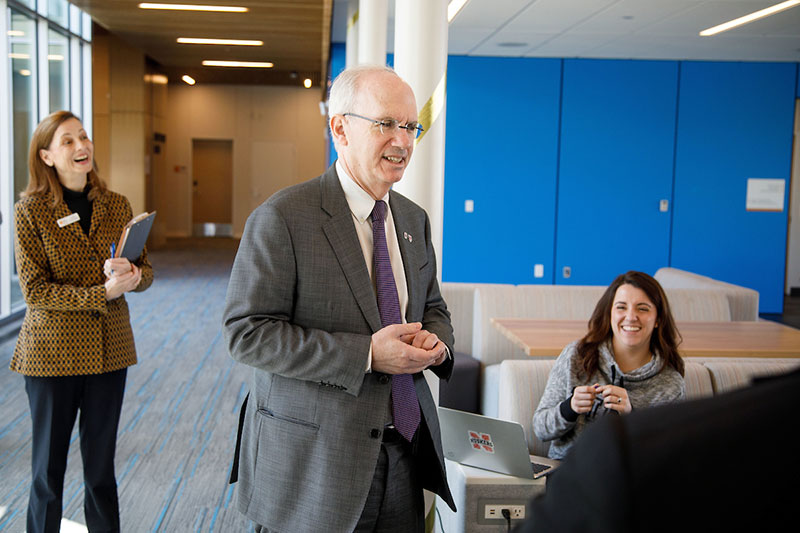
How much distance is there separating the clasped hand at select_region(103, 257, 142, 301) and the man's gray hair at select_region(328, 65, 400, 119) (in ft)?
4.40

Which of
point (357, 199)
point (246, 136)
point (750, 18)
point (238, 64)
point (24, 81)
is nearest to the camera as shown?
point (357, 199)

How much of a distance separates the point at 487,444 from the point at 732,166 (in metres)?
9.17

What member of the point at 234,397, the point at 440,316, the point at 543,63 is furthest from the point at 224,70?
the point at 440,316

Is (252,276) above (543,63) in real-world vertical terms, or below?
below

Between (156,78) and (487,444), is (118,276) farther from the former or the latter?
(156,78)

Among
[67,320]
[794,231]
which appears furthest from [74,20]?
[794,231]

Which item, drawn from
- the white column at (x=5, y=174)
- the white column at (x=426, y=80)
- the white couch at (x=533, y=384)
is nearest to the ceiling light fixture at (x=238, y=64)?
the white column at (x=5, y=174)

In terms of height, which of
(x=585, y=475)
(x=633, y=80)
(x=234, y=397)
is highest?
(x=633, y=80)

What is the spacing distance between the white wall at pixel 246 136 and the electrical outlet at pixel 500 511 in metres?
16.8

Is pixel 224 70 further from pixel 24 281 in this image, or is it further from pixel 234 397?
pixel 24 281

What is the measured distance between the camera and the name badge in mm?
2768

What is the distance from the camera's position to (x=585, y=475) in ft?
1.73

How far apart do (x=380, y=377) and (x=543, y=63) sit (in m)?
9.15

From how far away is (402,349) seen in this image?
1.69 m
